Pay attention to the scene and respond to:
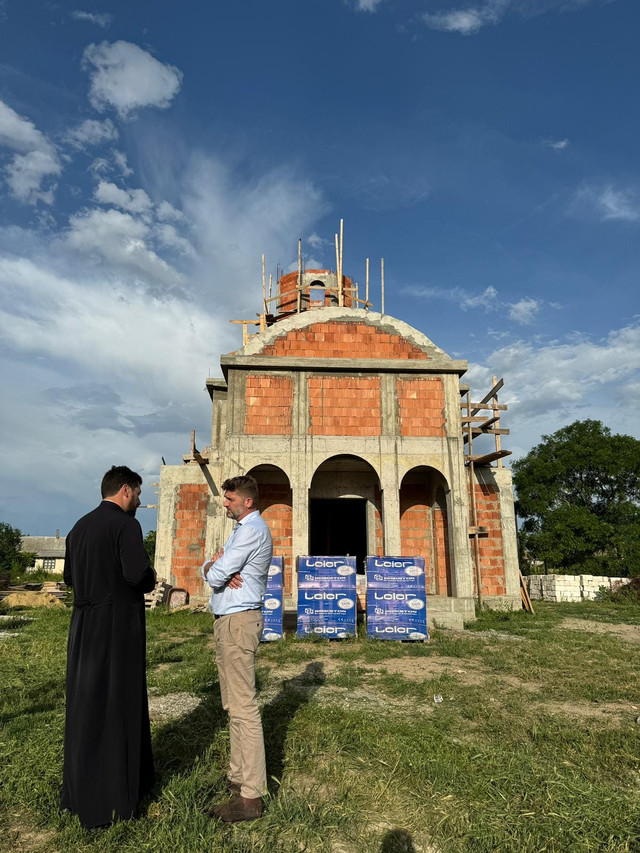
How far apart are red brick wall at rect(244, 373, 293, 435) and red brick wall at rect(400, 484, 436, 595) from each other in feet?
15.5

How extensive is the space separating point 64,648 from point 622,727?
878cm

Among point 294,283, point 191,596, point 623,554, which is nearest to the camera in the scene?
point 191,596

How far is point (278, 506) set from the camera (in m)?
17.3

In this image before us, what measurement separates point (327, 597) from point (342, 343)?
28.0 feet

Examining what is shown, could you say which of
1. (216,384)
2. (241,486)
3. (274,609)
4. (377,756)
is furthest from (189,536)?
(241,486)

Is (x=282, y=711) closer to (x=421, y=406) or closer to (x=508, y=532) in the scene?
(x=421, y=406)

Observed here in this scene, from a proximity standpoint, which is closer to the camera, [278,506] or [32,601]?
[278,506]

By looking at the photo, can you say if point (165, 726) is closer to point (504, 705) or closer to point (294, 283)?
point (504, 705)

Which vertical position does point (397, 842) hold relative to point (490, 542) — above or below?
below

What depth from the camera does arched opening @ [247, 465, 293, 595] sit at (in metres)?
16.8

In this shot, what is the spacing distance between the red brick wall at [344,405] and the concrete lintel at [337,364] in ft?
1.03

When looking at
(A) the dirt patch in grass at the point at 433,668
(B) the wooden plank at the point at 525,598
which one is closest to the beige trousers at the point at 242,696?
(A) the dirt patch in grass at the point at 433,668

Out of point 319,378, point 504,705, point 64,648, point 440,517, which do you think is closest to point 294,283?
point 319,378

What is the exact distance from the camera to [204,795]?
3852 millimetres
